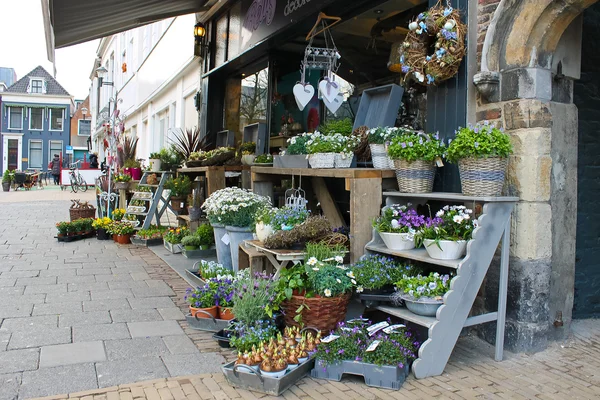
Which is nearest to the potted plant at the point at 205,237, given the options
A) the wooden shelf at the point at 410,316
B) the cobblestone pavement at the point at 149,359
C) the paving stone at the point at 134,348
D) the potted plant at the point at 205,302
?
the cobblestone pavement at the point at 149,359

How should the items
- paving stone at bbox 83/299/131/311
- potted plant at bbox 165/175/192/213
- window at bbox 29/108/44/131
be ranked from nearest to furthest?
paving stone at bbox 83/299/131/311 < potted plant at bbox 165/175/192/213 < window at bbox 29/108/44/131

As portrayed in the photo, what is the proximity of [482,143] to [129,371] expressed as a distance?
112 inches

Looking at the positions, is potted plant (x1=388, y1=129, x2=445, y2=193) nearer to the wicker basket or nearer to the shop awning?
the wicker basket

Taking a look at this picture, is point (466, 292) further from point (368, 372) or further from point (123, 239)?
point (123, 239)

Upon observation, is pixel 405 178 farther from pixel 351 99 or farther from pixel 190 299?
pixel 351 99

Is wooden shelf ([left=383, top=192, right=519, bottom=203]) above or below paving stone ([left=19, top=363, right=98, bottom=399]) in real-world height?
above

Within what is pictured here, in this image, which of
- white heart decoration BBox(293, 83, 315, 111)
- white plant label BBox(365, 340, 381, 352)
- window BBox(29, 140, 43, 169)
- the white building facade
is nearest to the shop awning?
the white building facade

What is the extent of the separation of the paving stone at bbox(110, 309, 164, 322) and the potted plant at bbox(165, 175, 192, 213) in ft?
13.7

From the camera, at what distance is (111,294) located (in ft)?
18.3

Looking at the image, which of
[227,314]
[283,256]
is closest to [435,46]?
[283,256]

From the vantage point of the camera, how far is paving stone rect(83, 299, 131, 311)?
16.5 feet

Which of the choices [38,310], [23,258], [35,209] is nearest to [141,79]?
[35,209]

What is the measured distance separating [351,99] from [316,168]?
263 centimetres

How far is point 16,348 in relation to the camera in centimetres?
389
